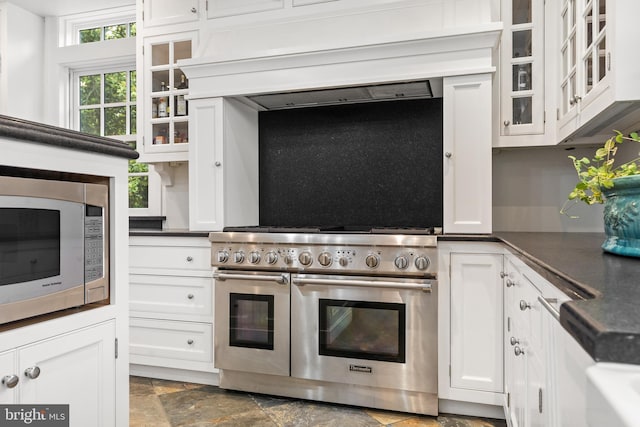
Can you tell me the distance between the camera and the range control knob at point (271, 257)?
2387 mm

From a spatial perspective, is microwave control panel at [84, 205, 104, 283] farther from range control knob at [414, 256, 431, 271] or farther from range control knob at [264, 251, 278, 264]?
range control knob at [414, 256, 431, 271]

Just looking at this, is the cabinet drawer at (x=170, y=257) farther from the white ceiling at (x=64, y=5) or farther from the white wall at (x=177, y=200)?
the white ceiling at (x=64, y=5)

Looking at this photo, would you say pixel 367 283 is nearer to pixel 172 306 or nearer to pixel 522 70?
pixel 172 306

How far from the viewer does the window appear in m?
3.56

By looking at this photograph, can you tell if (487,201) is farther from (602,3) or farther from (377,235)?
(602,3)

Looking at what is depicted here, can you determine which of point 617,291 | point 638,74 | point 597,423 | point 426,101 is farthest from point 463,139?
point 597,423

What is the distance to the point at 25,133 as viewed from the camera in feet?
3.07

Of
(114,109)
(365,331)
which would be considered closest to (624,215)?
(365,331)

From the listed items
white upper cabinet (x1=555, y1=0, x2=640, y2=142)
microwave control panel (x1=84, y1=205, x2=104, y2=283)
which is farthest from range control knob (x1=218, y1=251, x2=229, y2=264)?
white upper cabinet (x1=555, y1=0, x2=640, y2=142)

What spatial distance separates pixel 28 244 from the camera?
0.99 metres

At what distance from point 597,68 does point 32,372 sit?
78.3 inches

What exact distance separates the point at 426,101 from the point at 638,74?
147cm

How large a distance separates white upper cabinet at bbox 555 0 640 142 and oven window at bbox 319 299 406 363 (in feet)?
4.02


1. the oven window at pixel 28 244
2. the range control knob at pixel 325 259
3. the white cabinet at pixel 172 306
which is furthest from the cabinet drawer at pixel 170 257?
the oven window at pixel 28 244
